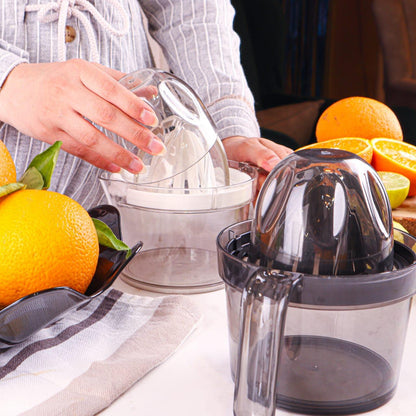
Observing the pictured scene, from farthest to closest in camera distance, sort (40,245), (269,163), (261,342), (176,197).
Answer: (269,163), (176,197), (40,245), (261,342)

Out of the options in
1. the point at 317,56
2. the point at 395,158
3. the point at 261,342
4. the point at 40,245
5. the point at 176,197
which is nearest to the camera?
the point at 261,342

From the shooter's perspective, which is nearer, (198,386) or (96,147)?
(198,386)

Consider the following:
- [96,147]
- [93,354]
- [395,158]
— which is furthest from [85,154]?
[395,158]

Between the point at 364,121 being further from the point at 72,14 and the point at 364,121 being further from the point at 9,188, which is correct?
the point at 9,188

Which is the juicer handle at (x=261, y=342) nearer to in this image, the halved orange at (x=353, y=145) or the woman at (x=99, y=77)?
the woman at (x=99, y=77)

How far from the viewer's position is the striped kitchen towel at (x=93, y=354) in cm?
37

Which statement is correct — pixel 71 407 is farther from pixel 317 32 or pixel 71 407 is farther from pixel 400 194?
pixel 317 32

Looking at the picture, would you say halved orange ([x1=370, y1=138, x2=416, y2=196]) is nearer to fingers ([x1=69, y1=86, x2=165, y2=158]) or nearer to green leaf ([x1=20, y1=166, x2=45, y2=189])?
fingers ([x1=69, y1=86, x2=165, y2=158])

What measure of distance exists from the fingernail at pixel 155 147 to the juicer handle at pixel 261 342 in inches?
10.0

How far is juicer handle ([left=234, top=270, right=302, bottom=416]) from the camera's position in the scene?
1.01 feet

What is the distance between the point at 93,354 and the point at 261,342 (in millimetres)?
165

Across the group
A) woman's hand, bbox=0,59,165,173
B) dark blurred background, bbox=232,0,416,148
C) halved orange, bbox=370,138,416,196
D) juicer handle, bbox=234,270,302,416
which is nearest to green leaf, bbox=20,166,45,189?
woman's hand, bbox=0,59,165,173

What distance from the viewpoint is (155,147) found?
0.54 meters

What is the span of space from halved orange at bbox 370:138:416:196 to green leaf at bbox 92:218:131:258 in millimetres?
489
